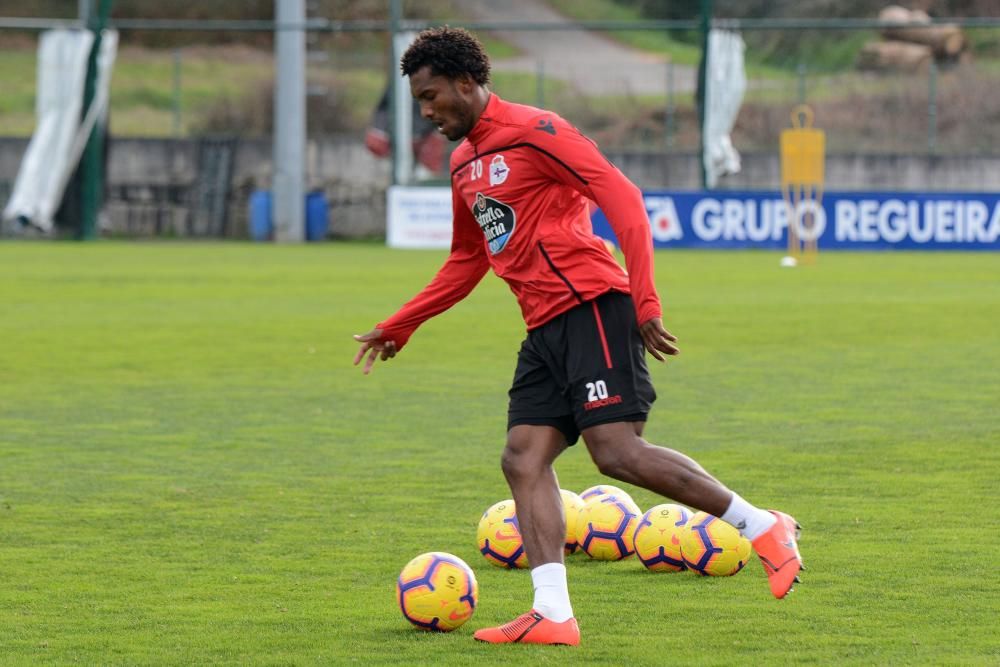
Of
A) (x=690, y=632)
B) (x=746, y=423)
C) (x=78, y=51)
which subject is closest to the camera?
(x=690, y=632)

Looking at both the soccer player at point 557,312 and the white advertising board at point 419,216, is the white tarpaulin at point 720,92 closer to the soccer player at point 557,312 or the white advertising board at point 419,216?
the white advertising board at point 419,216

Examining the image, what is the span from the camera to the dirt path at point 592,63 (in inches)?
1425

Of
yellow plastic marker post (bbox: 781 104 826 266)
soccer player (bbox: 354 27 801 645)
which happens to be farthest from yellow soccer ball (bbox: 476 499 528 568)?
yellow plastic marker post (bbox: 781 104 826 266)

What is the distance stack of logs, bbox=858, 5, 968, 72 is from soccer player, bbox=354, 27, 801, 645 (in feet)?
124

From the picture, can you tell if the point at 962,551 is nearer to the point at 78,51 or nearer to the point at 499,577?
the point at 499,577

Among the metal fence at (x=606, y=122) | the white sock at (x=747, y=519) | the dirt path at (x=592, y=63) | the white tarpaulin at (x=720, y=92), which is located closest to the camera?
the white sock at (x=747, y=519)

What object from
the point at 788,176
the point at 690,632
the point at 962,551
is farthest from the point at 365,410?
the point at 788,176

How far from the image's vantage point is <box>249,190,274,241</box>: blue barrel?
3569 cm

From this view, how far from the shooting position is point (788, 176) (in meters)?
28.5

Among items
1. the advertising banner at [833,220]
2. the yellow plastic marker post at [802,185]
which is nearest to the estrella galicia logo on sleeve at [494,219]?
the yellow plastic marker post at [802,185]

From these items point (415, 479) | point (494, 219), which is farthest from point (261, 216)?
point (494, 219)

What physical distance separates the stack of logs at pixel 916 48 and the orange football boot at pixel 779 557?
124ft

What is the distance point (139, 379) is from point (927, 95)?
25505mm

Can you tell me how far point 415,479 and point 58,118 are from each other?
27693mm
